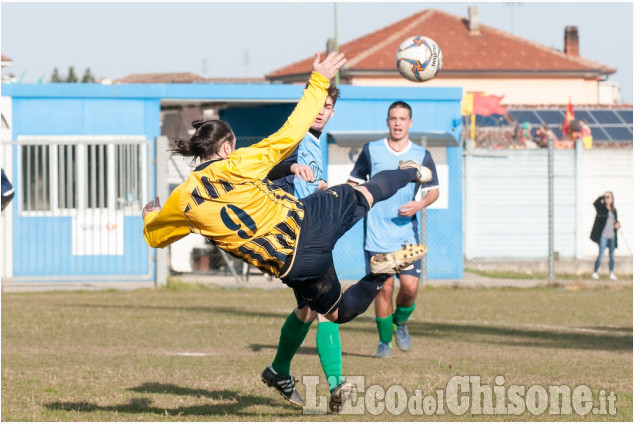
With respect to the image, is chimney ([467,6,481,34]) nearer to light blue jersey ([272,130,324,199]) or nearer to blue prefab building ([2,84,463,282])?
blue prefab building ([2,84,463,282])

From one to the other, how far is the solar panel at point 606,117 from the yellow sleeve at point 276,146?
33.0m

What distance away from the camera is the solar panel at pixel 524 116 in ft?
130

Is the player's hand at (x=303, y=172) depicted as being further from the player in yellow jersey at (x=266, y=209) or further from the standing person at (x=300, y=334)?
the player in yellow jersey at (x=266, y=209)

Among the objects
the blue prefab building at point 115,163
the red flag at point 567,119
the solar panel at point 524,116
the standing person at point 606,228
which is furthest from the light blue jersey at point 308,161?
the solar panel at point 524,116

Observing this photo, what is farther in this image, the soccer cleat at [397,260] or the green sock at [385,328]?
the green sock at [385,328]

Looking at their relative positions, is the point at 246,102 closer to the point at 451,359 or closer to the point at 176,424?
the point at 451,359

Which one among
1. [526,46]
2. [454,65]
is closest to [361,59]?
[454,65]

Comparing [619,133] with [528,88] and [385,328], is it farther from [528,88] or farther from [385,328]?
[385,328]

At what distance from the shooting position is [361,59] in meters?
59.4

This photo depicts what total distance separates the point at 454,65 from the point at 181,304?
46100 mm

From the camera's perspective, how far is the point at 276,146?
6684 millimetres

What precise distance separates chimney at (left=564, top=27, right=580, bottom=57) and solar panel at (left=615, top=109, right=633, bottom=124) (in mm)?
34098

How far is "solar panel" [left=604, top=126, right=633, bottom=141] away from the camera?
36000mm

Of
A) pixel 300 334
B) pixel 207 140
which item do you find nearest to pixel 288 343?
pixel 300 334
